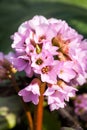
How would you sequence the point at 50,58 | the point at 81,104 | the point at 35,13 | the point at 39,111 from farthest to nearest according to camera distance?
the point at 35,13 → the point at 81,104 → the point at 39,111 → the point at 50,58

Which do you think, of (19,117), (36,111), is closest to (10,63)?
(36,111)

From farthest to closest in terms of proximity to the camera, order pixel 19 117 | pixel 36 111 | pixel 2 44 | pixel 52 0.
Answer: pixel 52 0 → pixel 2 44 → pixel 19 117 → pixel 36 111

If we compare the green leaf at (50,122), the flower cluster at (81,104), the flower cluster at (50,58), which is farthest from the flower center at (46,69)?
the flower cluster at (81,104)

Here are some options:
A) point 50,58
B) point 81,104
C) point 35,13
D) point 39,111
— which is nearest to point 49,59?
point 50,58

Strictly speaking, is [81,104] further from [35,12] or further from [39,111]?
[35,12]

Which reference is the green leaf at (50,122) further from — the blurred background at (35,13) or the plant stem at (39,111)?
the blurred background at (35,13)

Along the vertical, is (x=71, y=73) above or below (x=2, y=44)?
below

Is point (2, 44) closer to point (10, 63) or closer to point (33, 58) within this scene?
point (10, 63)
